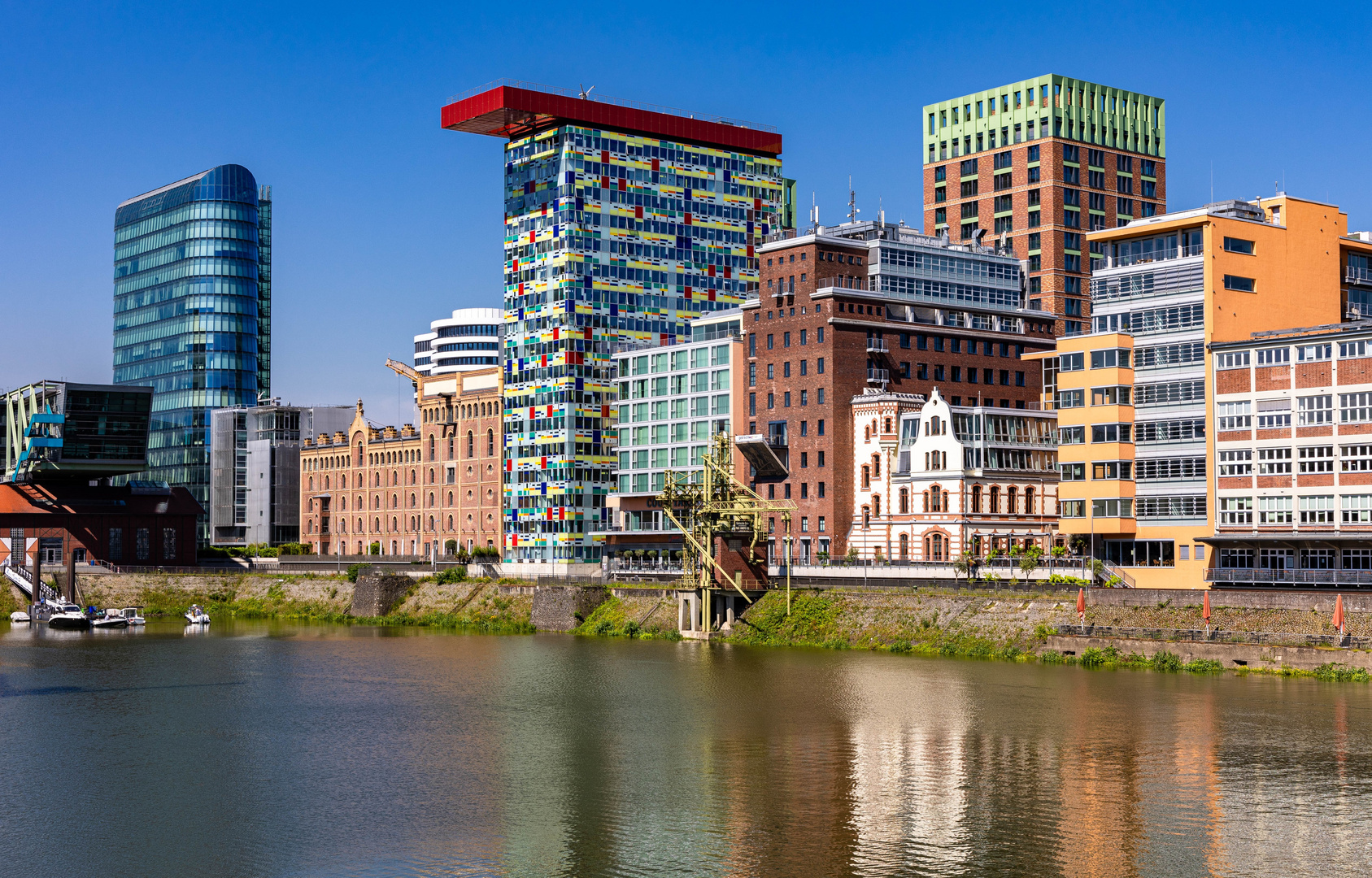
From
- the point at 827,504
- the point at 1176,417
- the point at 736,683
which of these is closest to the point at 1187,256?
the point at 1176,417

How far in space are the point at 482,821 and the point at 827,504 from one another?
98444 millimetres

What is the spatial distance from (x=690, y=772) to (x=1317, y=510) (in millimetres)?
63566

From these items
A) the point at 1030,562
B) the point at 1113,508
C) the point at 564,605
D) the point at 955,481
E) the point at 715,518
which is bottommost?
the point at 564,605

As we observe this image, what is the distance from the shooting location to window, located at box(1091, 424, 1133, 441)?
404ft

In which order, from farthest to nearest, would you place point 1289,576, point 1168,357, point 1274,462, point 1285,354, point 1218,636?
point 1168,357
point 1274,462
point 1285,354
point 1289,576
point 1218,636

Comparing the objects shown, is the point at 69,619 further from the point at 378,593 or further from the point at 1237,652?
the point at 1237,652

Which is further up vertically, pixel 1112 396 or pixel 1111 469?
pixel 1112 396

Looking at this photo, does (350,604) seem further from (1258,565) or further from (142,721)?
(1258,565)

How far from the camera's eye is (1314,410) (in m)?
110

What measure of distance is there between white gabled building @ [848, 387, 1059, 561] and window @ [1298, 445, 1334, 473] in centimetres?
3018

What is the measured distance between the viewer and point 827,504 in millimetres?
152500

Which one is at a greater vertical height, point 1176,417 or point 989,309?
point 989,309

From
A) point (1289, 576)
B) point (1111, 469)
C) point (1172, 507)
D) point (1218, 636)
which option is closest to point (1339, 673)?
point (1218, 636)

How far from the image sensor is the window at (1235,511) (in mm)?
114750
